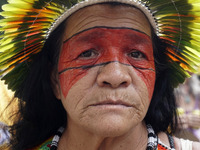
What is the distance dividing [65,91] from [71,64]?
20 centimetres

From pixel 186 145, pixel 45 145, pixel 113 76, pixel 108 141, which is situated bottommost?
pixel 45 145

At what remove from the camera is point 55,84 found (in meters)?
2.22

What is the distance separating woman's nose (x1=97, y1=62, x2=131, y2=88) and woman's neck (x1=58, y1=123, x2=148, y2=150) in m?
0.45

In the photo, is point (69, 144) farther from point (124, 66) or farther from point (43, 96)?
point (124, 66)

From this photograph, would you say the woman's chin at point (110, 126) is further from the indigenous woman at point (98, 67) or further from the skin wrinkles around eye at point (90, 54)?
the skin wrinkles around eye at point (90, 54)

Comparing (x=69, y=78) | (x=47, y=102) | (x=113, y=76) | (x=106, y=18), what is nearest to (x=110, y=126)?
(x=113, y=76)

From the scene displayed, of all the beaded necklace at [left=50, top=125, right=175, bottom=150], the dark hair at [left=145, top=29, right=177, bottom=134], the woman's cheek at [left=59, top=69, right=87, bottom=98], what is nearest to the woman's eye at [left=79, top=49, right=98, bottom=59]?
the woman's cheek at [left=59, top=69, right=87, bottom=98]

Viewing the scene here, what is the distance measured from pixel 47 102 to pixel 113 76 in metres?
0.89

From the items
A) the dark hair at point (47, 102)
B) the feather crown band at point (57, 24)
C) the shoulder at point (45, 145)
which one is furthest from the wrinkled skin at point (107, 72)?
the shoulder at point (45, 145)

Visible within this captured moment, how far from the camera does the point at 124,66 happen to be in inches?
71.9

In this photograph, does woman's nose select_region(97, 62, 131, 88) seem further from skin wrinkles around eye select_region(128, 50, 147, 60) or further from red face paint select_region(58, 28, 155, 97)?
skin wrinkles around eye select_region(128, 50, 147, 60)

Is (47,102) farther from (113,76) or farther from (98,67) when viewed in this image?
(113,76)

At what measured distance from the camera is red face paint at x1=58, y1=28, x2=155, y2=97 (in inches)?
71.9

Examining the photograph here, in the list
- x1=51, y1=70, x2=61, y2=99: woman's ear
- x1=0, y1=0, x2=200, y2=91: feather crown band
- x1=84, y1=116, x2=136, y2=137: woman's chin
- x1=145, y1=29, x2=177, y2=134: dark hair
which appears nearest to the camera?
x1=84, y1=116, x2=136, y2=137: woman's chin
